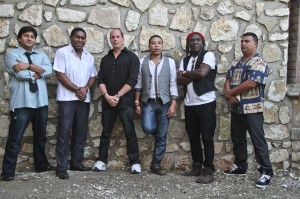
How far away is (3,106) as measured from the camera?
4.58 meters

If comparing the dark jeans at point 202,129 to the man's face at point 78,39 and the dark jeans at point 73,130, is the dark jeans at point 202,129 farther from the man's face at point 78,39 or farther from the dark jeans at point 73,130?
the man's face at point 78,39

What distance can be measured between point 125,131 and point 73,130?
0.63 m

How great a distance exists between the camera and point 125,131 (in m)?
4.45

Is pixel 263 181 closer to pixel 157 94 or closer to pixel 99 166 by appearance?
pixel 157 94

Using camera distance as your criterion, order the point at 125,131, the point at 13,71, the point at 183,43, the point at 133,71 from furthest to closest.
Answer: the point at 183,43
the point at 125,131
the point at 133,71
the point at 13,71

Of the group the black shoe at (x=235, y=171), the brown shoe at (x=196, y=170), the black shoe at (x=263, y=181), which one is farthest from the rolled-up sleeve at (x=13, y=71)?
the black shoe at (x=263, y=181)

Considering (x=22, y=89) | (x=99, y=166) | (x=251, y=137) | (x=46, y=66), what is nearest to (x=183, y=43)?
(x=251, y=137)

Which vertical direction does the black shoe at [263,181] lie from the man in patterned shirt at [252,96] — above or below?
below

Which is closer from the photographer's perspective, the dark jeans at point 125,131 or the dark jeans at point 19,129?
the dark jeans at point 19,129

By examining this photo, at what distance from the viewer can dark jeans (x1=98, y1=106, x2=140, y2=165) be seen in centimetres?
442

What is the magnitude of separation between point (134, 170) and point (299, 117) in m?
2.21

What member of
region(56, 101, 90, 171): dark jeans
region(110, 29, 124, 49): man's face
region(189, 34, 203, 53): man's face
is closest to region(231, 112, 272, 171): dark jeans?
region(189, 34, 203, 53): man's face

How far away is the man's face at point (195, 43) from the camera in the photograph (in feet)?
14.1

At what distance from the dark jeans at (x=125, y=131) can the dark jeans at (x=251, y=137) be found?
1193mm
